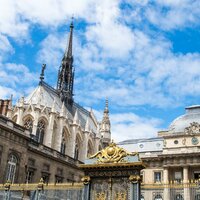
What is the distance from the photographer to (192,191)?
49.1 feet

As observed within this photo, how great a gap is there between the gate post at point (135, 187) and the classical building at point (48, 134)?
19459mm

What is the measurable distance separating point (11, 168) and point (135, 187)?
2081cm

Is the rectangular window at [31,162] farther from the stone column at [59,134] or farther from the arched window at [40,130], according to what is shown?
the stone column at [59,134]

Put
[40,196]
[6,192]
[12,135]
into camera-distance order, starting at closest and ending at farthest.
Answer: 1. [40,196]
2. [6,192]
3. [12,135]

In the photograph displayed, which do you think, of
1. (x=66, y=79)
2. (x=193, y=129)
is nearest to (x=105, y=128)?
(x=66, y=79)

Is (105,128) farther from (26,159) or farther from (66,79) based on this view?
(26,159)

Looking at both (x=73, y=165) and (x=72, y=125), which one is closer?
(x=73, y=165)

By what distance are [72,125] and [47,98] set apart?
606 centimetres

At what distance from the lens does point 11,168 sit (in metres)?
32.6

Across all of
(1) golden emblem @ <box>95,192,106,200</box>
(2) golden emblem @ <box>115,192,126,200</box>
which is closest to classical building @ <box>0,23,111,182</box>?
(1) golden emblem @ <box>95,192,106,200</box>

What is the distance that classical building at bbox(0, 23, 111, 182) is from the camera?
108 ft

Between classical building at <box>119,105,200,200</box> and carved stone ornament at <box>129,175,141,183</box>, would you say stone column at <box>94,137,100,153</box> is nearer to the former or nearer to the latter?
classical building at <box>119,105,200,200</box>

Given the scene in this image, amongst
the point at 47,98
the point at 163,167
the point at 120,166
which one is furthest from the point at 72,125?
the point at 120,166

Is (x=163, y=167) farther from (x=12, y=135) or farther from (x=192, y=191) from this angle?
(x=192, y=191)
